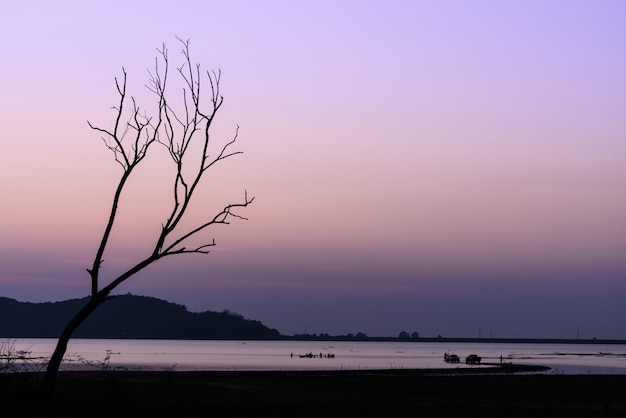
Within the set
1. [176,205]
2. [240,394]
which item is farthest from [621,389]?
[176,205]

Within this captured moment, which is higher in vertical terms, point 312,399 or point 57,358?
point 57,358

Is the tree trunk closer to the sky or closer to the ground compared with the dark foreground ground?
closer to the sky

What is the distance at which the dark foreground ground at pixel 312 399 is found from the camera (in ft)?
81.2

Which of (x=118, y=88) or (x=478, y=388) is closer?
(x=118, y=88)

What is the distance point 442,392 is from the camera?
43375mm

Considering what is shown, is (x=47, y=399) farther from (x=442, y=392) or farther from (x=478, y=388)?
(x=478, y=388)

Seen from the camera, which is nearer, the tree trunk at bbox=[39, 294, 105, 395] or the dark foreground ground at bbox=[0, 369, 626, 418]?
the dark foreground ground at bbox=[0, 369, 626, 418]

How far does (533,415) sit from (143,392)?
1693 centimetres

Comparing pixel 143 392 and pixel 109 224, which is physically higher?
pixel 109 224

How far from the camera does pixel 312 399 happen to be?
1390 inches

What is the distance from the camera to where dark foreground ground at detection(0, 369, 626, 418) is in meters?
24.8

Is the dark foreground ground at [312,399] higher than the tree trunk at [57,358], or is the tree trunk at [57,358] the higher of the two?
the tree trunk at [57,358]

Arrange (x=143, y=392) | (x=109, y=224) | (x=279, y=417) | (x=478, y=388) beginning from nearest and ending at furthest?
(x=279, y=417)
(x=109, y=224)
(x=143, y=392)
(x=478, y=388)

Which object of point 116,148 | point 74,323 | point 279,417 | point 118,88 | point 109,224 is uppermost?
point 118,88
